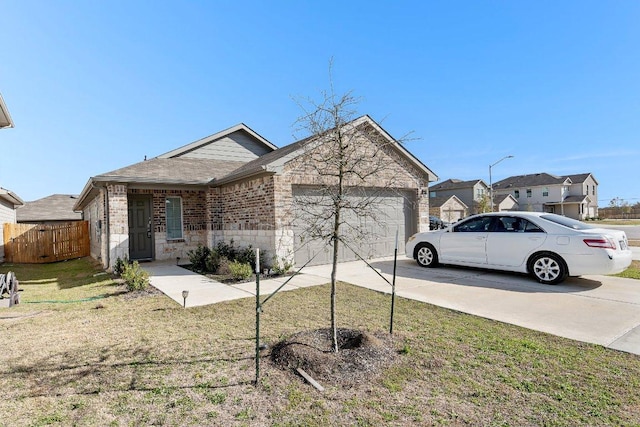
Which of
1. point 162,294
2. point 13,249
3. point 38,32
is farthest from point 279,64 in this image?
point 13,249

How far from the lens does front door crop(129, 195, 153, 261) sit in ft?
38.2

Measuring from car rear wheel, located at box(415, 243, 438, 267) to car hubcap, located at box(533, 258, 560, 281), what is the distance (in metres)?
2.54

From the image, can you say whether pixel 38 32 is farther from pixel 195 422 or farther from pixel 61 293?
pixel 195 422

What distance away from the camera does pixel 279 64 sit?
1260cm

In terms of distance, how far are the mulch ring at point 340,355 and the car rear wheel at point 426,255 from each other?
18.8 feet

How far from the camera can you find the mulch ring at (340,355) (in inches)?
127

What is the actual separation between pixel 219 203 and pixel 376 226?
584 cm

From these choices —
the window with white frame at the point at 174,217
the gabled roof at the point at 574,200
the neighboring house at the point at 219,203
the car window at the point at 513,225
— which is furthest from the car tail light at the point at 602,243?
the gabled roof at the point at 574,200

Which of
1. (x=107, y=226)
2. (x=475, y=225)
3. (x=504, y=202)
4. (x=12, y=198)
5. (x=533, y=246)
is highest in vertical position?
(x=12, y=198)

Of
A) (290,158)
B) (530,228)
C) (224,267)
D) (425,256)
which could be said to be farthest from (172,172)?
(530,228)

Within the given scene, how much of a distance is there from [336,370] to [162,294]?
17.0 feet

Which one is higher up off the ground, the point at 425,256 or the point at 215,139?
the point at 215,139

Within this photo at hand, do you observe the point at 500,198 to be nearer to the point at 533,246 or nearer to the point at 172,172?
the point at 533,246

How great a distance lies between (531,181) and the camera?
5512 centimetres
